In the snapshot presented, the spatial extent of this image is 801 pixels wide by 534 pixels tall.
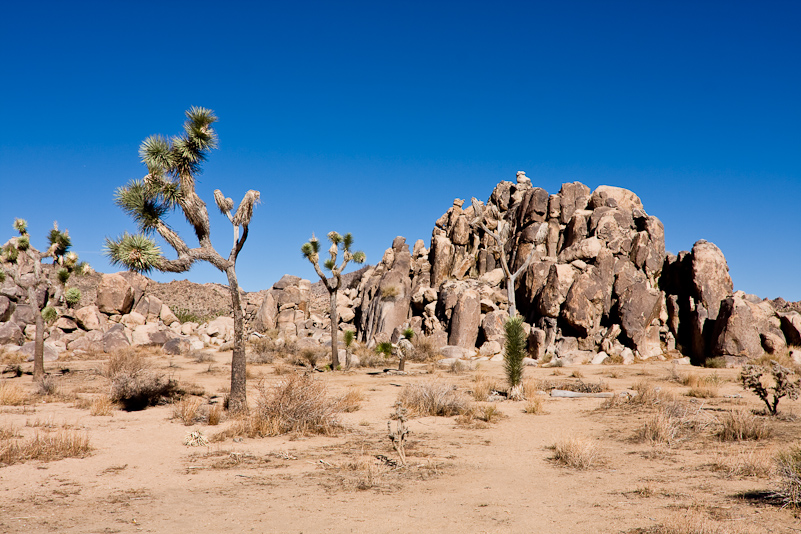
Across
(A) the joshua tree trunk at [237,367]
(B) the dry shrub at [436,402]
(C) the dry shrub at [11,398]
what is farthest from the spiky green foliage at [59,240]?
(B) the dry shrub at [436,402]

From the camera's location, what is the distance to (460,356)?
28.0 meters

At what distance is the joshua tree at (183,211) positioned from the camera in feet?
38.4

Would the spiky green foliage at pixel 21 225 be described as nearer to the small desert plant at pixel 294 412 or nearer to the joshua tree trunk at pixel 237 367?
the joshua tree trunk at pixel 237 367

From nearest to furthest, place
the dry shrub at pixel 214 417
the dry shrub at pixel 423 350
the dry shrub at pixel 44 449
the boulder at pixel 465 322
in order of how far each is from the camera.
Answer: the dry shrub at pixel 44 449
the dry shrub at pixel 214 417
the dry shrub at pixel 423 350
the boulder at pixel 465 322

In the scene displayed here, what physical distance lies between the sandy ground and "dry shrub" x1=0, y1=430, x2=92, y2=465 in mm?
230

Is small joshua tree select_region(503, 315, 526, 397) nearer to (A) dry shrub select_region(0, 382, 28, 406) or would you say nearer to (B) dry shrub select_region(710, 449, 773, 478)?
(B) dry shrub select_region(710, 449, 773, 478)

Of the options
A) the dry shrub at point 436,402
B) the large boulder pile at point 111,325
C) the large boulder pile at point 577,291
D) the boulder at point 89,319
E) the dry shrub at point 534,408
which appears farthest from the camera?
the boulder at point 89,319

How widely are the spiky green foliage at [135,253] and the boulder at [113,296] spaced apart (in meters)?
31.3

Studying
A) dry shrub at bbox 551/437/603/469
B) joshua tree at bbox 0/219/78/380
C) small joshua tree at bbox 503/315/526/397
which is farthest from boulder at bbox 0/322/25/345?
dry shrub at bbox 551/437/603/469

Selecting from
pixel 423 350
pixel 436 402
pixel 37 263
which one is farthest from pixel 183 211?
pixel 423 350

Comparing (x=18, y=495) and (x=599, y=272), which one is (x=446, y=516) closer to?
(x=18, y=495)

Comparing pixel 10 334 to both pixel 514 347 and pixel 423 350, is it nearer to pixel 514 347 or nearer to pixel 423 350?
pixel 423 350

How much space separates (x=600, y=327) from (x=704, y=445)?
20.2 m

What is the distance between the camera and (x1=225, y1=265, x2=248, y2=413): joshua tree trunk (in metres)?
11.6
